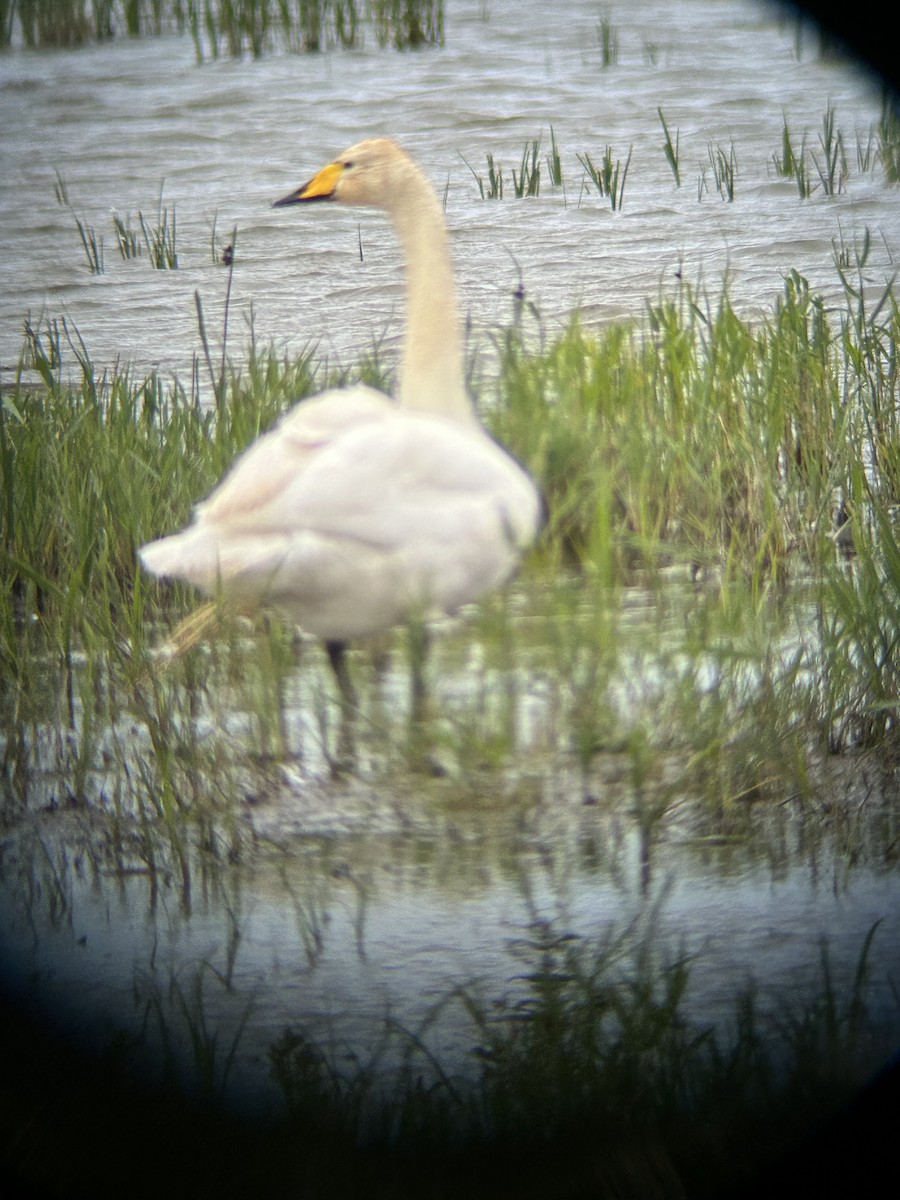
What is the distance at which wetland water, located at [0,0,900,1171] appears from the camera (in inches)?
37.2

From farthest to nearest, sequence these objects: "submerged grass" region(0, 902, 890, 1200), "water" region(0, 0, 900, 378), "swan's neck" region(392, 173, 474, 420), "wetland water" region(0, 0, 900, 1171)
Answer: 1. "water" region(0, 0, 900, 378)
2. "swan's neck" region(392, 173, 474, 420)
3. "wetland water" region(0, 0, 900, 1171)
4. "submerged grass" region(0, 902, 890, 1200)

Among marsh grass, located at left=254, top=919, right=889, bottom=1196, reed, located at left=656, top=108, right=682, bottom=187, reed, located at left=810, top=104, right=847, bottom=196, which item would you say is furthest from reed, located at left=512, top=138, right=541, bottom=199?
marsh grass, located at left=254, top=919, right=889, bottom=1196

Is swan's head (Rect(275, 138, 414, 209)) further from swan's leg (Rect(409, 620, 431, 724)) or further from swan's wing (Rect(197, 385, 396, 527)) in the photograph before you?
swan's leg (Rect(409, 620, 431, 724))

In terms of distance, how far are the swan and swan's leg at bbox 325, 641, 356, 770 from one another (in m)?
0.08

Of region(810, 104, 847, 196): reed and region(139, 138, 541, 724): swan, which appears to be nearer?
region(139, 138, 541, 724): swan

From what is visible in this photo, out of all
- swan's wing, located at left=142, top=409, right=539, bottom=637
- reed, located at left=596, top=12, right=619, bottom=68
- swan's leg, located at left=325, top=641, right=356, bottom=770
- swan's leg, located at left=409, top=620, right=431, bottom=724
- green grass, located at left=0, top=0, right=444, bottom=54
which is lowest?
swan's leg, located at left=325, top=641, right=356, bottom=770

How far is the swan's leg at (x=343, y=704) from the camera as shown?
115cm

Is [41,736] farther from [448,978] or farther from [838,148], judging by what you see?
[838,148]

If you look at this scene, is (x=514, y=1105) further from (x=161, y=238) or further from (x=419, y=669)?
(x=161, y=238)

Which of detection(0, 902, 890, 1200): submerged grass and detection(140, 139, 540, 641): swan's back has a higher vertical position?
detection(140, 139, 540, 641): swan's back

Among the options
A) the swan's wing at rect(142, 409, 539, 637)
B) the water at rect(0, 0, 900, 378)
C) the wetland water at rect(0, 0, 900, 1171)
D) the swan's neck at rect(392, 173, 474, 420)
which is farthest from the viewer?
the water at rect(0, 0, 900, 378)

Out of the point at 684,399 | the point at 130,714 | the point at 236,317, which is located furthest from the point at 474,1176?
the point at 236,317

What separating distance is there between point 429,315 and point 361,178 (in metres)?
0.14

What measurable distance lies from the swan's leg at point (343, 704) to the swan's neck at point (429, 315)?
0.23m
